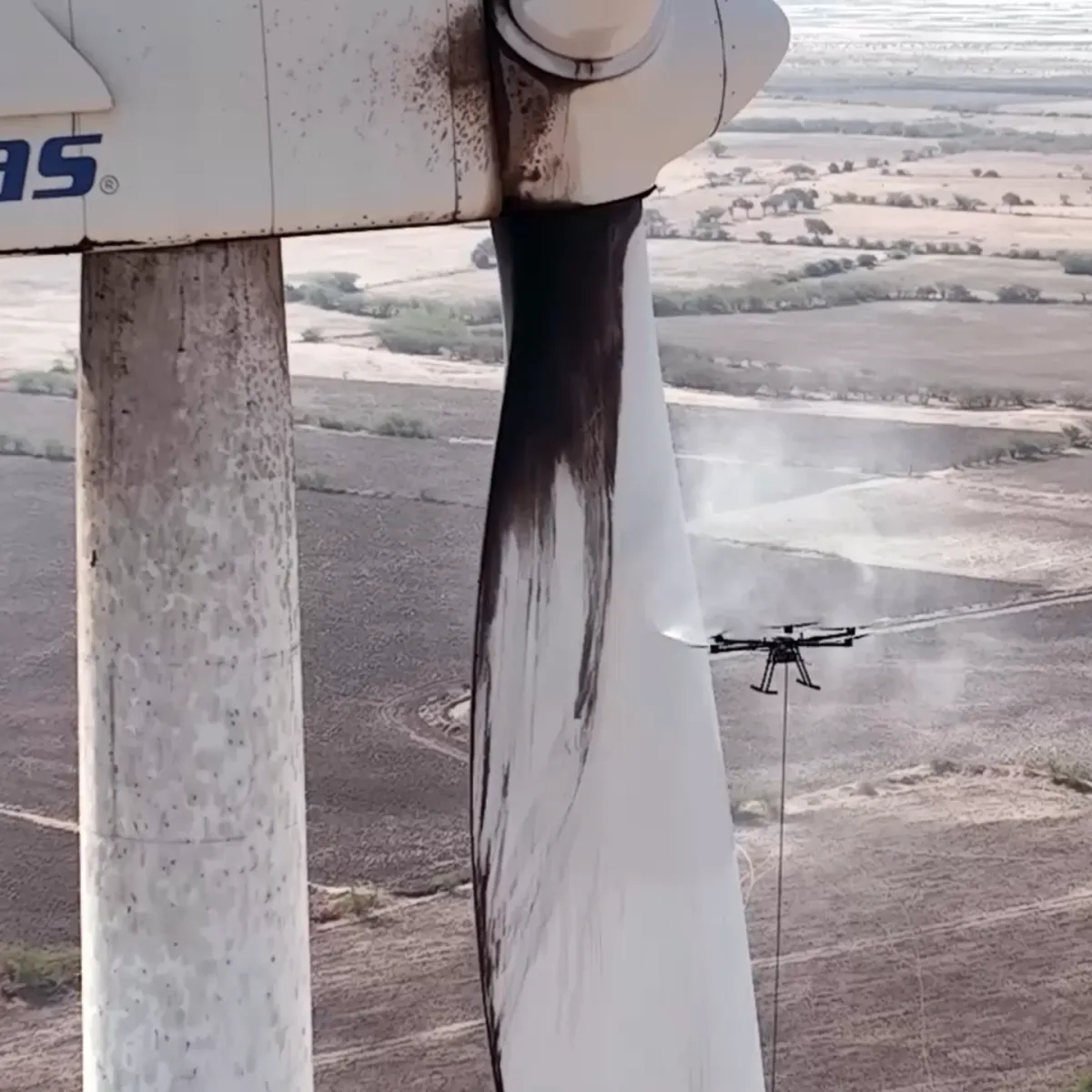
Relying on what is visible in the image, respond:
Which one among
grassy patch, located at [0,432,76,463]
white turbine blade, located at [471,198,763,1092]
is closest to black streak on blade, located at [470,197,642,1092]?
white turbine blade, located at [471,198,763,1092]

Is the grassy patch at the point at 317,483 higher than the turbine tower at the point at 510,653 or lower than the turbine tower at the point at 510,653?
higher

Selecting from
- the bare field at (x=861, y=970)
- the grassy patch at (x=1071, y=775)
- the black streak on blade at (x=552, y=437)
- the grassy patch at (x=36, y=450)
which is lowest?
the bare field at (x=861, y=970)

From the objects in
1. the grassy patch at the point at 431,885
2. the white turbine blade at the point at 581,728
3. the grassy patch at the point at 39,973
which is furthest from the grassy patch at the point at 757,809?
the white turbine blade at the point at 581,728

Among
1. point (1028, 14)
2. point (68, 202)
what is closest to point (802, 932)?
point (68, 202)

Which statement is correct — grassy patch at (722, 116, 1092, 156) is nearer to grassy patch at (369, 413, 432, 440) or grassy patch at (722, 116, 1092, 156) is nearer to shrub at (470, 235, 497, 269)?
shrub at (470, 235, 497, 269)

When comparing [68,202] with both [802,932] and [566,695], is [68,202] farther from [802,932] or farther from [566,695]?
[802,932]

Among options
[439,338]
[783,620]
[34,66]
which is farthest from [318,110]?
[439,338]

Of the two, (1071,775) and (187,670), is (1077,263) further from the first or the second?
(187,670)

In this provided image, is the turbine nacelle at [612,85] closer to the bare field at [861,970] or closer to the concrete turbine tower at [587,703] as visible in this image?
the concrete turbine tower at [587,703]
